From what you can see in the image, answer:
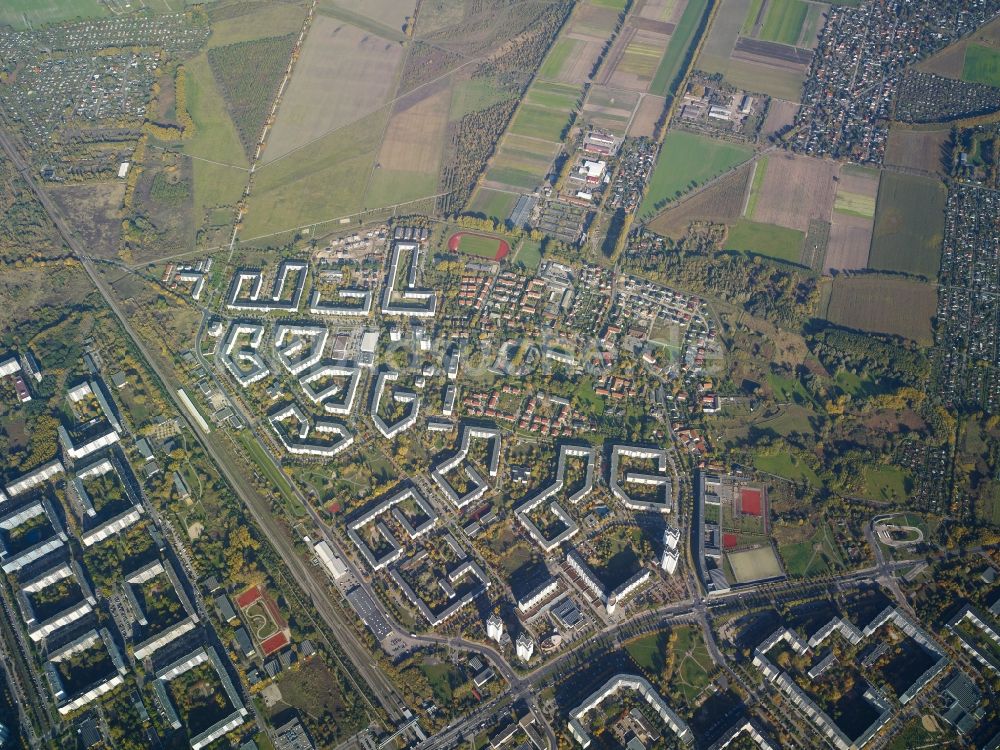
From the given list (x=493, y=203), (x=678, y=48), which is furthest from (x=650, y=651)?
(x=678, y=48)

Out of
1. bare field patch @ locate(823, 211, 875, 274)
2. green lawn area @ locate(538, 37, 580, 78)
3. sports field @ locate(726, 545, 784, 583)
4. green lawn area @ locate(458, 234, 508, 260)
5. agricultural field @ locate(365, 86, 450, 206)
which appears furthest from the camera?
green lawn area @ locate(538, 37, 580, 78)

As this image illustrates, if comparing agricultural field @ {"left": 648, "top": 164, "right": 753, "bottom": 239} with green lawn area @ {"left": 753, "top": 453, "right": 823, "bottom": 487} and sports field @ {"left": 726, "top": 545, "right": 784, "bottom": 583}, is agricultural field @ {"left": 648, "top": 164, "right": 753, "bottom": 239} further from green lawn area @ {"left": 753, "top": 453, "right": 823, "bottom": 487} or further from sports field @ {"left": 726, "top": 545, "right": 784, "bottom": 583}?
sports field @ {"left": 726, "top": 545, "right": 784, "bottom": 583}

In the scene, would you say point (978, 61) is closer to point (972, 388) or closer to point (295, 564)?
point (972, 388)

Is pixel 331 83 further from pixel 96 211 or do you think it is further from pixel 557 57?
pixel 96 211

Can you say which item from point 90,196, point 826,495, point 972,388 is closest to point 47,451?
point 90,196

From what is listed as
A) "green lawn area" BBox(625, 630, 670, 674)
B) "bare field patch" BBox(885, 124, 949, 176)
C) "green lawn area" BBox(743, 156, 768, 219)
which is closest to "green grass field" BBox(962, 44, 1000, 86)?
"bare field patch" BBox(885, 124, 949, 176)

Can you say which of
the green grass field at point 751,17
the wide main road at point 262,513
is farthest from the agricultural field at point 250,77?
the green grass field at point 751,17

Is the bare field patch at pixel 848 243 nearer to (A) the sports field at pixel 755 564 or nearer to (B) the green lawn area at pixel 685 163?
(B) the green lawn area at pixel 685 163
